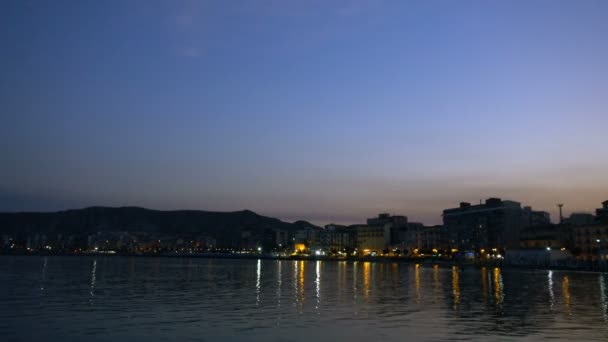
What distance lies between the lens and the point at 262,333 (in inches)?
1172

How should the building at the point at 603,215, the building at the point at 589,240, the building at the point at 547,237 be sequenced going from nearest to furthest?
1. the building at the point at 589,240
2. the building at the point at 603,215
3. the building at the point at 547,237

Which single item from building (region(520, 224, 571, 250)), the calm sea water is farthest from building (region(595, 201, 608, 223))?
the calm sea water

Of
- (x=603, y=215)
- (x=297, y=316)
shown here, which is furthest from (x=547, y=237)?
(x=297, y=316)

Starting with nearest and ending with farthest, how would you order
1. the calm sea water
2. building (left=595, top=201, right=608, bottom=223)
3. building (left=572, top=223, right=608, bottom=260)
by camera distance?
1. the calm sea water
2. building (left=572, top=223, right=608, bottom=260)
3. building (left=595, top=201, right=608, bottom=223)

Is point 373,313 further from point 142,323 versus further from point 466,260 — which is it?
point 466,260

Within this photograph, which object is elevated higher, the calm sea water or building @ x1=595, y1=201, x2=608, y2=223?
building @ x1=595, y1=201, x2=608, y2=223

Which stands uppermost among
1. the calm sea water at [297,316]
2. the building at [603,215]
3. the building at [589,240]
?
the building at [603,215]

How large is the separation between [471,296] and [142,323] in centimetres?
3294

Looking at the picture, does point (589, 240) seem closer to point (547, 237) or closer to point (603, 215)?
point (603, 215)

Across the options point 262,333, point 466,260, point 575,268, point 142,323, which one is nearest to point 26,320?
point 142,323

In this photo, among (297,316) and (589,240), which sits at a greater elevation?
(589,240)

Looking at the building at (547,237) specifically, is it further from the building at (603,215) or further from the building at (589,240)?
the building at (603,215)

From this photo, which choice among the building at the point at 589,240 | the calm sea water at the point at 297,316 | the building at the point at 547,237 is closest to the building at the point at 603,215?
the building at the point at 589,240

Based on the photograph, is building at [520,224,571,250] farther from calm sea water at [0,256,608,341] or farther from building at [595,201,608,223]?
calm sea water at [0,256,608,341]
